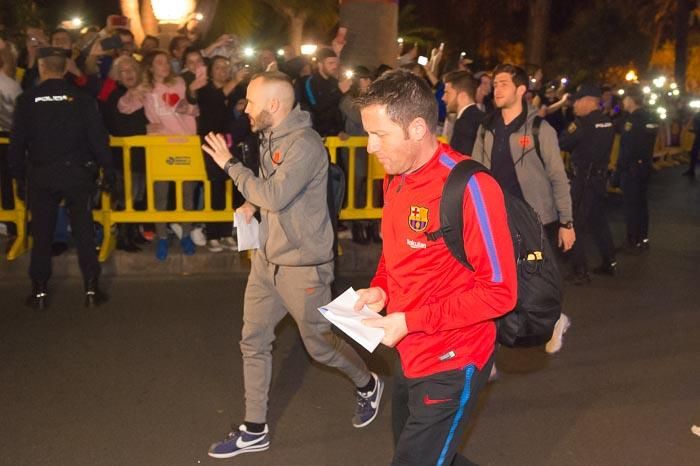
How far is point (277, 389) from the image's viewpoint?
5.81m

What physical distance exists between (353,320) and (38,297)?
4.96 m

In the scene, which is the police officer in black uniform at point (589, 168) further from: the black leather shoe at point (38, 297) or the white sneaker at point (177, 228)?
the black leather shoe at point (38, 297)

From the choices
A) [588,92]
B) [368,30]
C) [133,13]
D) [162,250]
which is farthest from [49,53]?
[133,13]

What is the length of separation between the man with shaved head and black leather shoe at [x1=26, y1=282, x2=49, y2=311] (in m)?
3.20

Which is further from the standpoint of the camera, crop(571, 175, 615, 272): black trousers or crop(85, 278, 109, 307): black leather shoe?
crop(571, 175, 615, 272): black trousers

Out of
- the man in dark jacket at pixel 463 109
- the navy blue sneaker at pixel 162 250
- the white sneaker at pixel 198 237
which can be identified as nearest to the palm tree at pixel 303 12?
the white sneaker at pixel 198 237

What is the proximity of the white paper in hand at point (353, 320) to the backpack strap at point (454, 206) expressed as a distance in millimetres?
399

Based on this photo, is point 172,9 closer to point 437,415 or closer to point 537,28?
point 437,415

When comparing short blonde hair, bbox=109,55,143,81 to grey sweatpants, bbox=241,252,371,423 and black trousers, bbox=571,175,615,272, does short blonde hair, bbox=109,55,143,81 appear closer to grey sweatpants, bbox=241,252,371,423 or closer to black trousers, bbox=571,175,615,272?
black trousers, bbox=571,175,615,272

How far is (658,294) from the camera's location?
8.37 meters

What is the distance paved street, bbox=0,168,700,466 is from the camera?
4.91 metres

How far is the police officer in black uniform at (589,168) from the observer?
28.3 feet

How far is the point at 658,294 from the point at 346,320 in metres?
5.91

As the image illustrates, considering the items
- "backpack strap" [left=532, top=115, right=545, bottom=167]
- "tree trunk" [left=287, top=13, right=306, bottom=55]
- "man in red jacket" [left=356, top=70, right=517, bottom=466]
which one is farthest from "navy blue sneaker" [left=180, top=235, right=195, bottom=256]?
"tree trunk" [left=287, top=13, right=306, bottom=55]
